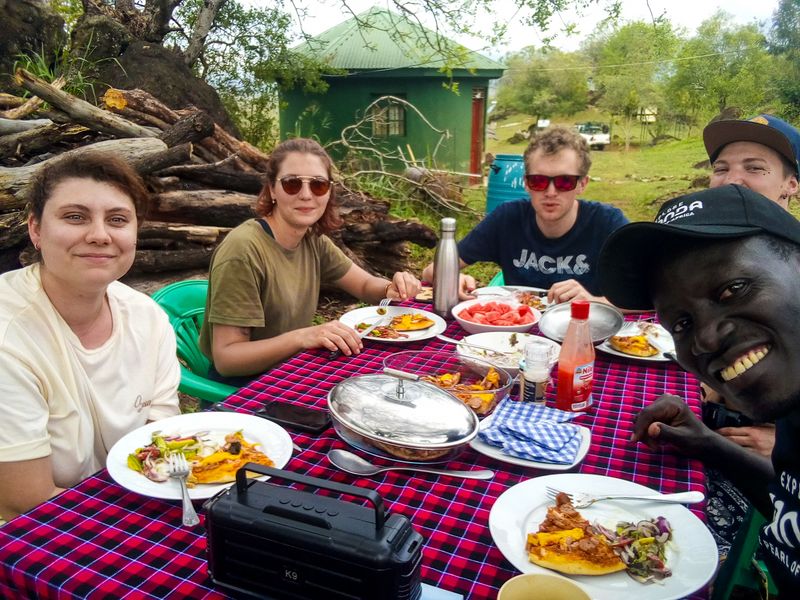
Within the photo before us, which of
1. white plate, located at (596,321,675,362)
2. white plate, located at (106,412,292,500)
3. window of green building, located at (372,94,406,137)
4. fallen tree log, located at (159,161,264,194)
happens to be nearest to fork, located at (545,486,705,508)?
white plate, located at (106,412,292,500)

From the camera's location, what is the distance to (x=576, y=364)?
186 centimetres

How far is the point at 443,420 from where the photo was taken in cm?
157

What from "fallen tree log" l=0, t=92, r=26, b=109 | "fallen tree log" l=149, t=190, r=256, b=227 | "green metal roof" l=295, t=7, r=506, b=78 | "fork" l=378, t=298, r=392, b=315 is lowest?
"fork" l=378, t=298, r=392, b=315

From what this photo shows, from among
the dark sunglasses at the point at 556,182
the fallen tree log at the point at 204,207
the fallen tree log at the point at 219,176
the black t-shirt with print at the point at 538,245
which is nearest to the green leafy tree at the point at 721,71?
the black t-shirt with print at the point at 538,245

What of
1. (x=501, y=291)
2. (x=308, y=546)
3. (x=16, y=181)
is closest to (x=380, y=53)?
(x=16, y=181)

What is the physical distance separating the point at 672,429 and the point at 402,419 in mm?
754

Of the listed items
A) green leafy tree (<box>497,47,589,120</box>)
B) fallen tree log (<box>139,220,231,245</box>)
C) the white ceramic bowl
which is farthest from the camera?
green leafy tree (<box>497,47,589,120</box>)

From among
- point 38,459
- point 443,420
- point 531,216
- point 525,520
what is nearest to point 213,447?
point 38,459

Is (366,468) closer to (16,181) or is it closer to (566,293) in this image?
(566,293)

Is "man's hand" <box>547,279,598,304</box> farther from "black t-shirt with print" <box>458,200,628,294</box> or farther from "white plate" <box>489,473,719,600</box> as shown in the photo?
"white plate" <box>489,473,719,600</box>

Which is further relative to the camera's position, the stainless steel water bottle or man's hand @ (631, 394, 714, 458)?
the stainless steel water bottle

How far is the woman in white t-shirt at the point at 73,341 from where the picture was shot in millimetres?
1550

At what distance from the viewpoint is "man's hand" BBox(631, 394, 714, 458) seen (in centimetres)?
162

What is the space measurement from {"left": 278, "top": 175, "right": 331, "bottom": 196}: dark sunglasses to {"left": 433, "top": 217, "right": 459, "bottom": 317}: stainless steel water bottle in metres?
0.61
